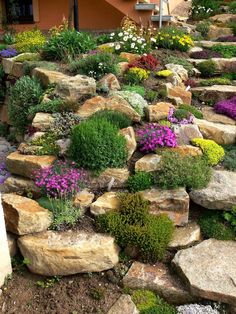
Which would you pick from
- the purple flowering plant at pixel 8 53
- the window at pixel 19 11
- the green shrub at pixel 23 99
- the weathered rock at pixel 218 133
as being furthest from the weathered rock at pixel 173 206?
the window at pixel 19 11

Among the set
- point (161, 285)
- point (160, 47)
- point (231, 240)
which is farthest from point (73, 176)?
point (160, 47)

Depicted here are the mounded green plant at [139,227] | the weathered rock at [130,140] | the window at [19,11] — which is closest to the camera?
the mounded green plant at [139,227]

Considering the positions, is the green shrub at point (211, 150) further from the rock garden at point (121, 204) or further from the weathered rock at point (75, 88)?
the weathered rock at point (75, 88)

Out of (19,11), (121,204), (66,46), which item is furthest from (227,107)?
(19,11)

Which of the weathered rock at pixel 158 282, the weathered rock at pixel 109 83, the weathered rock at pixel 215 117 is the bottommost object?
the weathered rock at pixel 158 282

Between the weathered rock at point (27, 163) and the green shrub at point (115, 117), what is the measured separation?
0.77 meters

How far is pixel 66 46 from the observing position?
729 cm

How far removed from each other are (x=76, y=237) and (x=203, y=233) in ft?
4.18

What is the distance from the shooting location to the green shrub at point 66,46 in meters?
7.25

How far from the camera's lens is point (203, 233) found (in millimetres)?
3898

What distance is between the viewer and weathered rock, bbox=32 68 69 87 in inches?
245

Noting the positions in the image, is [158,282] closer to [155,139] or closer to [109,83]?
[155,139]

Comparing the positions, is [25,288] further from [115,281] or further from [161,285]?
[161,285]

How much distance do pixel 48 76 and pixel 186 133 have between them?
262 centimetres
